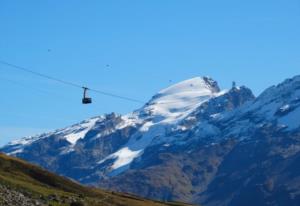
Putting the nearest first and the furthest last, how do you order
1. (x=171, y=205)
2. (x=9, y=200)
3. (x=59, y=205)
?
1. (x=9, y=200)
2. (x=59, y=205)
3. (x=171, y=205)

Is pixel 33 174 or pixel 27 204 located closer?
pixel 27 204

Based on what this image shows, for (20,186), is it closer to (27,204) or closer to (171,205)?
(27,204)

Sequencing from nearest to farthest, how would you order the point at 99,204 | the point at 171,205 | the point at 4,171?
the point at 99,204
the point at 4,171
the point at 171,205

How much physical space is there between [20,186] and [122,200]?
41183 millimetres

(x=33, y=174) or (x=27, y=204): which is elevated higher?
(x=33, y=174)

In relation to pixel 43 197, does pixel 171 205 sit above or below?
above

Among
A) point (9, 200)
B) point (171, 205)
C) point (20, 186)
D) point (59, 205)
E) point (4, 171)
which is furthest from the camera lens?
point (171, 205)

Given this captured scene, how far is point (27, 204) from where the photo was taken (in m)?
87.9

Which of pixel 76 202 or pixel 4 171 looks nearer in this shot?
pixel 76 202

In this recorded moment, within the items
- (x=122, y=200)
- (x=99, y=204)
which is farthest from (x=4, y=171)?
(x=99, y=204)

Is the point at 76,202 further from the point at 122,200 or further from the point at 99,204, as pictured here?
the point at 122,200

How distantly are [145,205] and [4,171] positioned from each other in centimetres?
2858

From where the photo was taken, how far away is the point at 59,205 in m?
99.0

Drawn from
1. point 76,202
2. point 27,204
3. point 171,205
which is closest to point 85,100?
point 76,202
